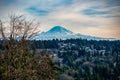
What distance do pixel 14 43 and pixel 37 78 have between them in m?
3.54

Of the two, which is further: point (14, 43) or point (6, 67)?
point (14, 43)

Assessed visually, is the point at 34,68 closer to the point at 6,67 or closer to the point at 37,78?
the point at 37,78

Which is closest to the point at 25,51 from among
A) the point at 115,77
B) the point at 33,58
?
the point at 33,58

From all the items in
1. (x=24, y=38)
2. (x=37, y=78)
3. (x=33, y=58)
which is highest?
(x=24, y=38)

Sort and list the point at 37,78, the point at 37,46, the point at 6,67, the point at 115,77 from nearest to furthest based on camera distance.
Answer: the point at 6,67
the point at 37,78
the point at 37,46
the point at 115,77

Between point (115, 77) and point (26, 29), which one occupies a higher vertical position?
point (26, 29)

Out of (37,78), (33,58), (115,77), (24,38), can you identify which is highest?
(24,38)

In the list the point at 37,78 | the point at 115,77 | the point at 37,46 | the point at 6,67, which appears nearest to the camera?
the point at 6,67

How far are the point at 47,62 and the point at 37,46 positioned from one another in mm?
2382

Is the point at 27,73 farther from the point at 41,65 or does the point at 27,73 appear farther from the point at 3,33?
the point at 3,33

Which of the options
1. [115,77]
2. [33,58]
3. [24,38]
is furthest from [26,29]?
[115,77]

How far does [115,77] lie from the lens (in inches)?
5022

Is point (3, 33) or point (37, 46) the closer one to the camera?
point (3, 33)

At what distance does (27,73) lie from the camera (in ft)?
73.5
